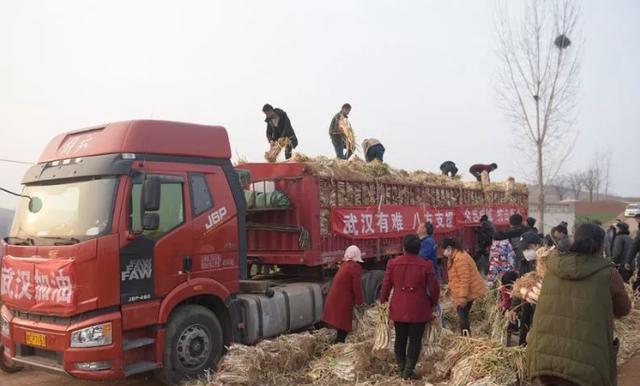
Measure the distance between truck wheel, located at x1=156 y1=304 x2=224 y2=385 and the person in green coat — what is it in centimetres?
374

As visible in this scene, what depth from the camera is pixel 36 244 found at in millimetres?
5602

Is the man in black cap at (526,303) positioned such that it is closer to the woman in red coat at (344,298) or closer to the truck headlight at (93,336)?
the woman in red coat at (344,298)

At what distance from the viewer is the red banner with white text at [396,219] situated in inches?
346

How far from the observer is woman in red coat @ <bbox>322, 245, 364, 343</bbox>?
7074 mm

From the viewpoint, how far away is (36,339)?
5.46m

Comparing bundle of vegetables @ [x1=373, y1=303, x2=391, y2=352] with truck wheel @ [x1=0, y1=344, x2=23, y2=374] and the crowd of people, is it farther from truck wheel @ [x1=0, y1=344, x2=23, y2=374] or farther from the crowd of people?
truck wheel @ [x1=0, y1=344, x2=23, y2=374]

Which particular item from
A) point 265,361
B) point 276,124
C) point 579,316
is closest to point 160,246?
point 265,361

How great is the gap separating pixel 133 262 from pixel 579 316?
422 cm

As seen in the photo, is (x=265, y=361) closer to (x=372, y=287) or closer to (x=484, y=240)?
(x=372, y=287)

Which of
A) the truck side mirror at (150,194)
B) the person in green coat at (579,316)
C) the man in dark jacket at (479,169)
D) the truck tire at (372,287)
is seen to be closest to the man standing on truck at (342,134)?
the truck tire at (372,287)

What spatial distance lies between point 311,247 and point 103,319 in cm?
364

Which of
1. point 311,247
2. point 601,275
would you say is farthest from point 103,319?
point 601,275

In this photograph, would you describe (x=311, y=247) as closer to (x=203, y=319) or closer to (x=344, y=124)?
(x=203, y=319)

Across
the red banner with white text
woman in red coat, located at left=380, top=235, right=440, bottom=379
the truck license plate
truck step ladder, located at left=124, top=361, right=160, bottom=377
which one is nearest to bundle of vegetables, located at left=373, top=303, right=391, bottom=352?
woman in red coat, located at left=380, top=235, right=440, bottom=379
